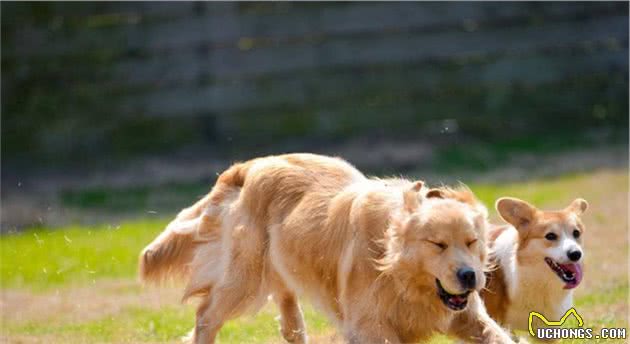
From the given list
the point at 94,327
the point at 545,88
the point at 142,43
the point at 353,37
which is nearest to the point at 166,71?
the point at 142,43

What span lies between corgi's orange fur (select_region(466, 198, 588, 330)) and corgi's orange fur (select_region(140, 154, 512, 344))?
2.66ft

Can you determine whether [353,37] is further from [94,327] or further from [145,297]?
[94,327]

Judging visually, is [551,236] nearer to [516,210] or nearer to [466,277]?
[516,210]

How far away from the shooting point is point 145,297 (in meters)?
10.8

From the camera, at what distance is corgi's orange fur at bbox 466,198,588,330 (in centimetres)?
733

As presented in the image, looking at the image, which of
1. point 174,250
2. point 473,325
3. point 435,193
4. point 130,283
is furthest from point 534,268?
point 130,283

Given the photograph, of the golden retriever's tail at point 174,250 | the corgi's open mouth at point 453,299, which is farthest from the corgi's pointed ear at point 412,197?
the golden retriever's tail at point 174,250

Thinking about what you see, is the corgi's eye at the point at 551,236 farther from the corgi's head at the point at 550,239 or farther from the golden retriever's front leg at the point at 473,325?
the golden retriever's front leg at the point at 473,325

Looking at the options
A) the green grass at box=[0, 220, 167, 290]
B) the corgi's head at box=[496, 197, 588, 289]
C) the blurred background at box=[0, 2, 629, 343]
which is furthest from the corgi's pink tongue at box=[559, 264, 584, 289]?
the blurred background at box=[0, 2, 629, 343]

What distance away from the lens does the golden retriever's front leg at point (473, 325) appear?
6520mm

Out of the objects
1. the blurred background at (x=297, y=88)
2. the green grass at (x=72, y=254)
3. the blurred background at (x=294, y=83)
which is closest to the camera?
the green grass at (x=72, y=254)

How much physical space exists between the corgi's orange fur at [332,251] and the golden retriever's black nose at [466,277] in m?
0.01

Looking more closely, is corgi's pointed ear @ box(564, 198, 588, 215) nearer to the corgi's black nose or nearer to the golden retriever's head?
the corgi's black nose

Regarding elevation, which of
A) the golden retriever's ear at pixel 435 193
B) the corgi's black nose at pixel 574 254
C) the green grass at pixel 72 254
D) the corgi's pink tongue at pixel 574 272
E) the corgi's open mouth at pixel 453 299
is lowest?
the green grass at pixel 72 254
